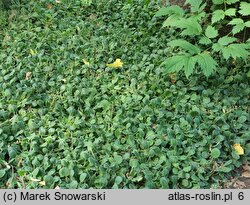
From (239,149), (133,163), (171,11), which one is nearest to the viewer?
(133,163)

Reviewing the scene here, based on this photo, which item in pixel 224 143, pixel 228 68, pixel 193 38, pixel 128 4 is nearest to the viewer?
pixel 224 143

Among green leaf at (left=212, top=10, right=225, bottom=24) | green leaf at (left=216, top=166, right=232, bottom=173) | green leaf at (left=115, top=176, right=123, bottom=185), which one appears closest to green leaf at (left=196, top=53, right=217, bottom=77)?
green leaf at (left=212, top=10, right=225, bottom=24)

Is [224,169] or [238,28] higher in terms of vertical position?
[238,28]

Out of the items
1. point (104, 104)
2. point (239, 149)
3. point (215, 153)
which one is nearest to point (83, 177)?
point (104, 104)

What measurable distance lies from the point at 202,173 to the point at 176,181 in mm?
217

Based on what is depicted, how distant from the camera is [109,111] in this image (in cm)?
378

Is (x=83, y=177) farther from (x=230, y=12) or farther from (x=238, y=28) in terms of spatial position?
(x=230, y=12)

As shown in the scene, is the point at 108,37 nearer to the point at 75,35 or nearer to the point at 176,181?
the point at 75,35

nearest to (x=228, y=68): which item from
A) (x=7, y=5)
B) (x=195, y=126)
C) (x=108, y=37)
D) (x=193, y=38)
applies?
(x=193, y=38)

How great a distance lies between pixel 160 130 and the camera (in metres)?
3.55

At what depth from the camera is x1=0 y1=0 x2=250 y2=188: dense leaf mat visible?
10.7 ft

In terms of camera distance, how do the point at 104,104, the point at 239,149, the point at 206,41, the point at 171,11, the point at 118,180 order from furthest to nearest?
the point at 171,11
the point at 206,41
the point at 104,104
the point at 239,149
the point at 118,180

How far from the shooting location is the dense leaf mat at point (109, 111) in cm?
326

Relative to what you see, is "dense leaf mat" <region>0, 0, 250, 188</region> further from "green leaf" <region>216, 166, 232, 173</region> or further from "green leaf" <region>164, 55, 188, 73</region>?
"green leaf" <region>164, 55, 188, 73</region>
